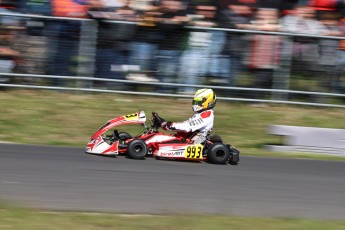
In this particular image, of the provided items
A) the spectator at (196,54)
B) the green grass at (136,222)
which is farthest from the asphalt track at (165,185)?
the spectator at (196,54)

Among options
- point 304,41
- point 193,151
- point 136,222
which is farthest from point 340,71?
point 136,222

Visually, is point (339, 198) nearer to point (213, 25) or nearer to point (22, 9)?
point (213, 25)

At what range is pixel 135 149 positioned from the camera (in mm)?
9297

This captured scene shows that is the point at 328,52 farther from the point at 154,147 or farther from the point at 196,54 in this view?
the point at 154,147

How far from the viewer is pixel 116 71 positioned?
12.4m

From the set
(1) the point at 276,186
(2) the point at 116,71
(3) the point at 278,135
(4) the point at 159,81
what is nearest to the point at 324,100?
(3) the point at 278,135

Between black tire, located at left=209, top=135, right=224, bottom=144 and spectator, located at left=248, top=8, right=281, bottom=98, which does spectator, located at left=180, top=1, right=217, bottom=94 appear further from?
black tire, located at left=209, top=135, right=224, bottom=144

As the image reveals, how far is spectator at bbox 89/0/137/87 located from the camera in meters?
12.3

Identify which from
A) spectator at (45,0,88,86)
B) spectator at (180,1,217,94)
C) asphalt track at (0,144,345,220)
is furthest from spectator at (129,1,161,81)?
asphalt track at (0,144,345,220)

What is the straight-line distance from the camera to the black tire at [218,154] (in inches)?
371

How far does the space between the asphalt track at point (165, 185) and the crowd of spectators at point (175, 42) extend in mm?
2683

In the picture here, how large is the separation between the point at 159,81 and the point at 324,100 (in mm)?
3049

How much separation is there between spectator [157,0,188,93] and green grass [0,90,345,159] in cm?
62

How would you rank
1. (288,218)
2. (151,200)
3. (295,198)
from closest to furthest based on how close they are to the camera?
(288,218)
(151,200)
(295,198)
